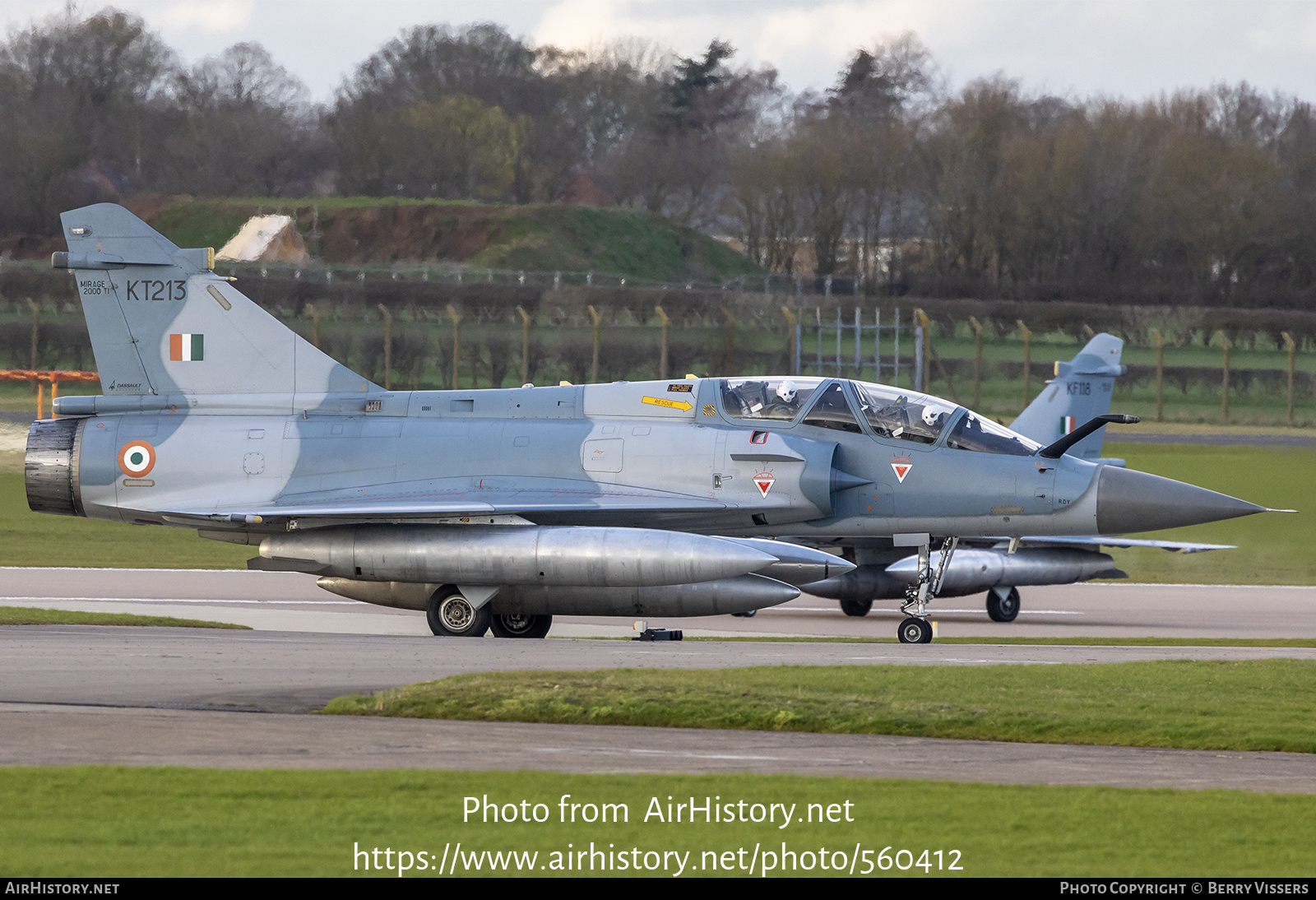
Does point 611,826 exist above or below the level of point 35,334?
below

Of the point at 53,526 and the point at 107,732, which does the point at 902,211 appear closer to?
the point at 53,526

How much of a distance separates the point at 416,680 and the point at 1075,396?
15015 millimetres

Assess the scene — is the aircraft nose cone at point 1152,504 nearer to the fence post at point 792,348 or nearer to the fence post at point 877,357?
the fence post at point 792,348

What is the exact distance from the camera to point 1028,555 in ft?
66.2

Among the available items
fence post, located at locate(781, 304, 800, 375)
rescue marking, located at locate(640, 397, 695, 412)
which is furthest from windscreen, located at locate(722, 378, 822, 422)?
fence post, located at locate(781, 304, 800, 375)

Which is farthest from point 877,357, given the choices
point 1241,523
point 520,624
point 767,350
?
point 520,624

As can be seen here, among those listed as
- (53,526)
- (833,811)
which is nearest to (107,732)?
(833,811)

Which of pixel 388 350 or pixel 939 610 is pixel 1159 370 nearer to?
pixel 939 610

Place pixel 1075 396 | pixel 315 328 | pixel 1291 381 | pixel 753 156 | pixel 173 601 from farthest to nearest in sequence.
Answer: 1. pixel 753 156
2. pixel 1291 381
3. pixel 315 328
4. pixel 1075 396
5. pixel 173 601

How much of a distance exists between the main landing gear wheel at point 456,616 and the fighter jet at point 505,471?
23 millimetres

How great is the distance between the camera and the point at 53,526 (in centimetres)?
2872

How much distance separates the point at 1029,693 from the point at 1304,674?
2.66m

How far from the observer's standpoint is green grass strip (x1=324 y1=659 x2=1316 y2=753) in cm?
955

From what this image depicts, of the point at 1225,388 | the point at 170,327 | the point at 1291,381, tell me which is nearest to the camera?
the point at 170,327
